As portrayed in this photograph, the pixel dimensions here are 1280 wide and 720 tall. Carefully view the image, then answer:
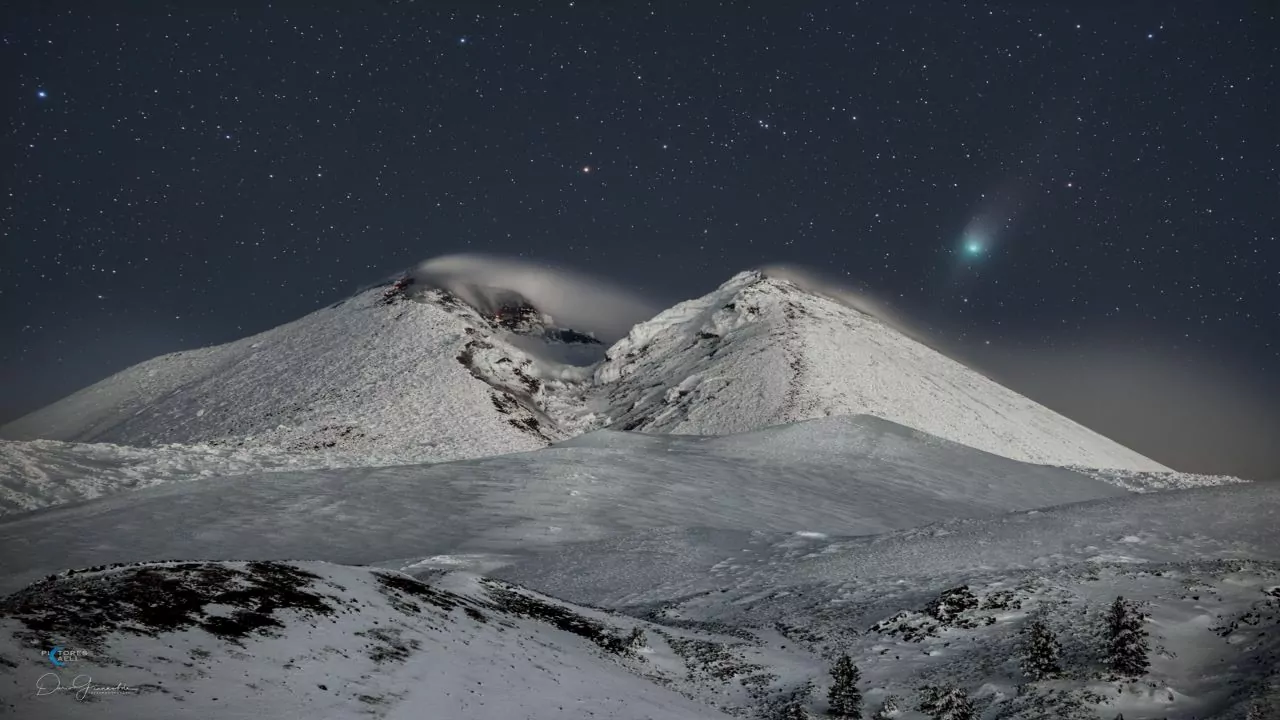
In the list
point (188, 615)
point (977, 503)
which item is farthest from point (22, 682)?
point (977, 503)

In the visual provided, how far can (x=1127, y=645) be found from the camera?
14.8 m

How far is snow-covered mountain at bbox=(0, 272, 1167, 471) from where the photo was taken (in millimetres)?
119312

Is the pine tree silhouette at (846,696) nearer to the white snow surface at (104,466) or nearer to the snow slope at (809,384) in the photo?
the white snow surface at (104,466)

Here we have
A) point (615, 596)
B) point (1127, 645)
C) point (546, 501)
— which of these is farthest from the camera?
point (546, 501)

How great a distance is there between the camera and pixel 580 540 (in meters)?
41.9

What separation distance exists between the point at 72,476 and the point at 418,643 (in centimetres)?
4113

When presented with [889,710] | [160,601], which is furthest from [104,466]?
[889,710]

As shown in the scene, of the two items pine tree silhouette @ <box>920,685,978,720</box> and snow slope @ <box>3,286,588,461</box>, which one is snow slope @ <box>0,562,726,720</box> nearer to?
pine tree silhouette @ <box>920,685,978,720</box>

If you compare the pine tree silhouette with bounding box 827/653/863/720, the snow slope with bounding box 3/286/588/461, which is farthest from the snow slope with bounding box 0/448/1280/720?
the snow slope with bounding box 3/286/588/461

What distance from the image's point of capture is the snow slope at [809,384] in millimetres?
121250

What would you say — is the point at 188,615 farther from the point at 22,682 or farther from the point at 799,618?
the point at 799,618
